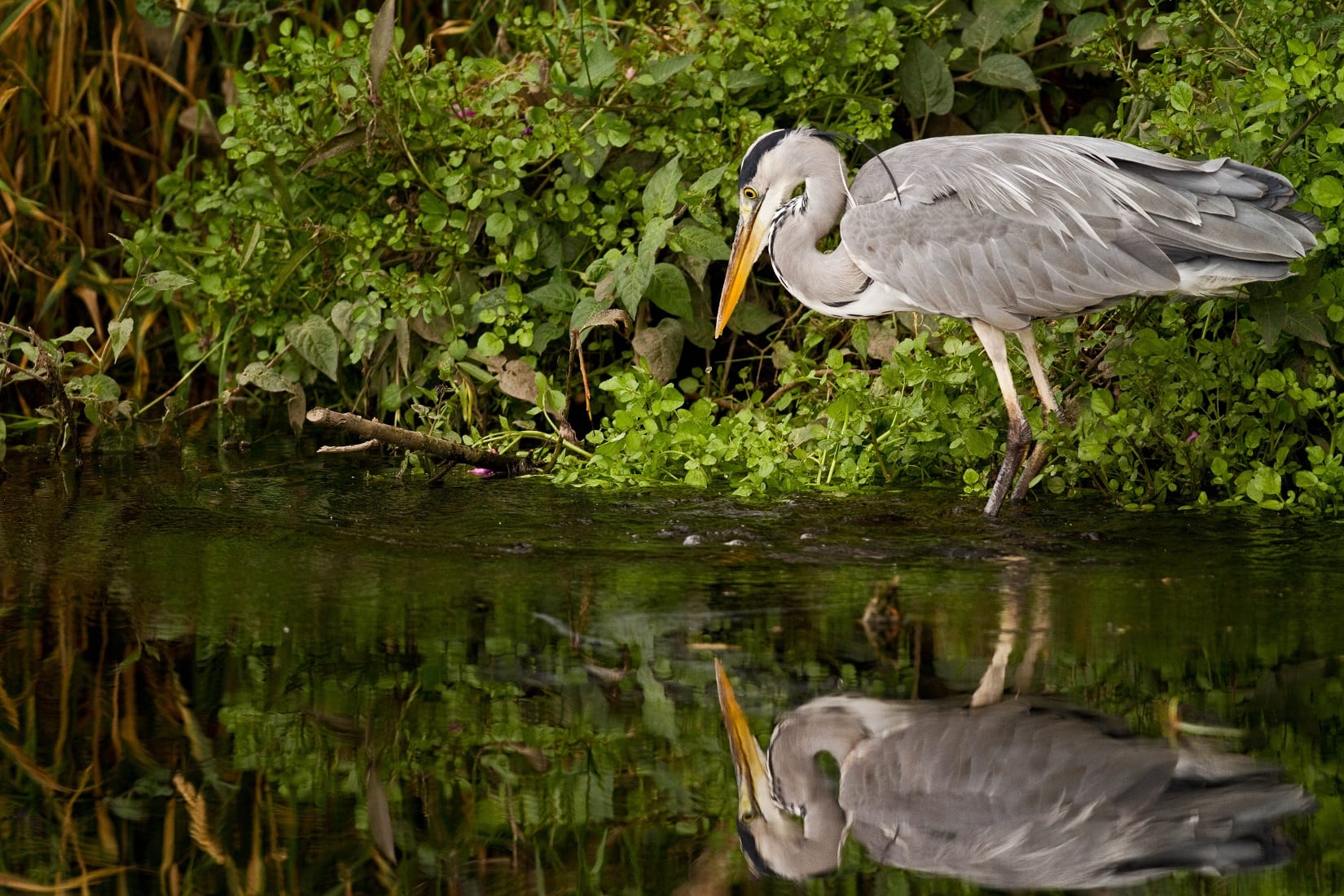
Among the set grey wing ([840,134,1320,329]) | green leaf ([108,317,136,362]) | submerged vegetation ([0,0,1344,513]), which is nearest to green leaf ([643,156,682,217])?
submerged vegetation ([0,0,1344,513])

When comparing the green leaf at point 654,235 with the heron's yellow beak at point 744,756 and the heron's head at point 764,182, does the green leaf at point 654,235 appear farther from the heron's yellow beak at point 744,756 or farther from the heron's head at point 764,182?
the heron's yellow beak at point 744,756

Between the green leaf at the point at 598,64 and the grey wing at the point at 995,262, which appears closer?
the grey wing at the point at 995,262

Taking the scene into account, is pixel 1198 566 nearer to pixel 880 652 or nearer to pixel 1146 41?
pixel 880 652

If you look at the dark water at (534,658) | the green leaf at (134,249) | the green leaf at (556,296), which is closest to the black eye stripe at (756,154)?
the green leaf at (556,296)

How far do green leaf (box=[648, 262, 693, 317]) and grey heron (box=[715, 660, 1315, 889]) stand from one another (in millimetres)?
3436

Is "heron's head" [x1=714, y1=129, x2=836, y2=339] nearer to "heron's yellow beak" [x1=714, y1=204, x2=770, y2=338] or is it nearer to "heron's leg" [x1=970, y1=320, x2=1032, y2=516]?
"heron's yellow beak" [x1=714, y1=204, x2=770, y2=338]

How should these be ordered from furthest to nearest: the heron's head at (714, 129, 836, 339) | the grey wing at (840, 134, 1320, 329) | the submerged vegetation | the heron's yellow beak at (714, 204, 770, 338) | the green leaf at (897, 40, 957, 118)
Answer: the green leaf at (897, 40, 957, 118), the heron's yellow beak at (714, 204, 770, 338), the heron's head at (714, 129, 836, 339), the submerged vegetation, the grey wing at (840, 134, 1320, 329)

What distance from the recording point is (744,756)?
Answer: 3.01m

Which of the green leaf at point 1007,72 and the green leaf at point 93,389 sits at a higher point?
the green leaf at point 1007,72

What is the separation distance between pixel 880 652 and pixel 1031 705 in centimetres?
46

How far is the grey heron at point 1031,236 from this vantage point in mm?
4977

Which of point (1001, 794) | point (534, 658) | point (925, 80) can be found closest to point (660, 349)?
point (925, 80)

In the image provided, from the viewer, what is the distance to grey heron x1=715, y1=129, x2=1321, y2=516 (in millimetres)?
4977

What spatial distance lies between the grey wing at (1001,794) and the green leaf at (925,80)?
4090 millimetres
